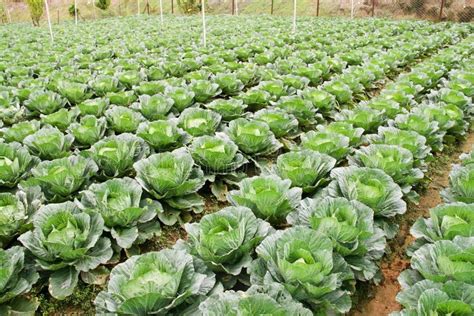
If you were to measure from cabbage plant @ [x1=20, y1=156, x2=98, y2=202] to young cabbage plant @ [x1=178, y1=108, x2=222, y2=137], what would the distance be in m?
1.42

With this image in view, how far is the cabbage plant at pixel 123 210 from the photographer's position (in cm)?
316

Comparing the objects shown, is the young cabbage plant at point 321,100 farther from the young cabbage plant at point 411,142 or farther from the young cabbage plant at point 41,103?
the young cabbage plant at point 41,103

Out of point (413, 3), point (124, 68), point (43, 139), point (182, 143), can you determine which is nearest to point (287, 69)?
point (124, 68)

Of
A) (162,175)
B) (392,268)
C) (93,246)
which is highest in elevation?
(162,175)

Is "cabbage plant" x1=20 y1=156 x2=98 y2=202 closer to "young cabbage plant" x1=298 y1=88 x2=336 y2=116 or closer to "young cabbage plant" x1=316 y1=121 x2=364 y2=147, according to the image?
"young cabbage plant" x1=316 y1=121 x2=364 y2=147

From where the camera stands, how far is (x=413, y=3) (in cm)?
2503

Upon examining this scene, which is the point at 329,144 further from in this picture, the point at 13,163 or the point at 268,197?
the point at 13,163

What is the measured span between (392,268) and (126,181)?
2281mm

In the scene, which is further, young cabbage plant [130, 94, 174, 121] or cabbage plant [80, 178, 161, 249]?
young cabbage plant [130, 94, 174, 121]

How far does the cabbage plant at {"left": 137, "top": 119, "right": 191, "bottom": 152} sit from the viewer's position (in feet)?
15.0

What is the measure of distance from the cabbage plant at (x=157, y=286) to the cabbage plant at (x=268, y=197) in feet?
2.52

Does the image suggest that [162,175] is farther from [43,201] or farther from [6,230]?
[6,230]

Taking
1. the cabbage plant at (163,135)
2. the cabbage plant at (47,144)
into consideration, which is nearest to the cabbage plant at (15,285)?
the cabbage plant at (47,144)

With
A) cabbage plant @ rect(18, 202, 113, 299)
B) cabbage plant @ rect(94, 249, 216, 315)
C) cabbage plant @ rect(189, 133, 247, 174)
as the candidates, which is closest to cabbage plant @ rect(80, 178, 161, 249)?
cabbage plant @ rect(18, 202, 113, 299)
